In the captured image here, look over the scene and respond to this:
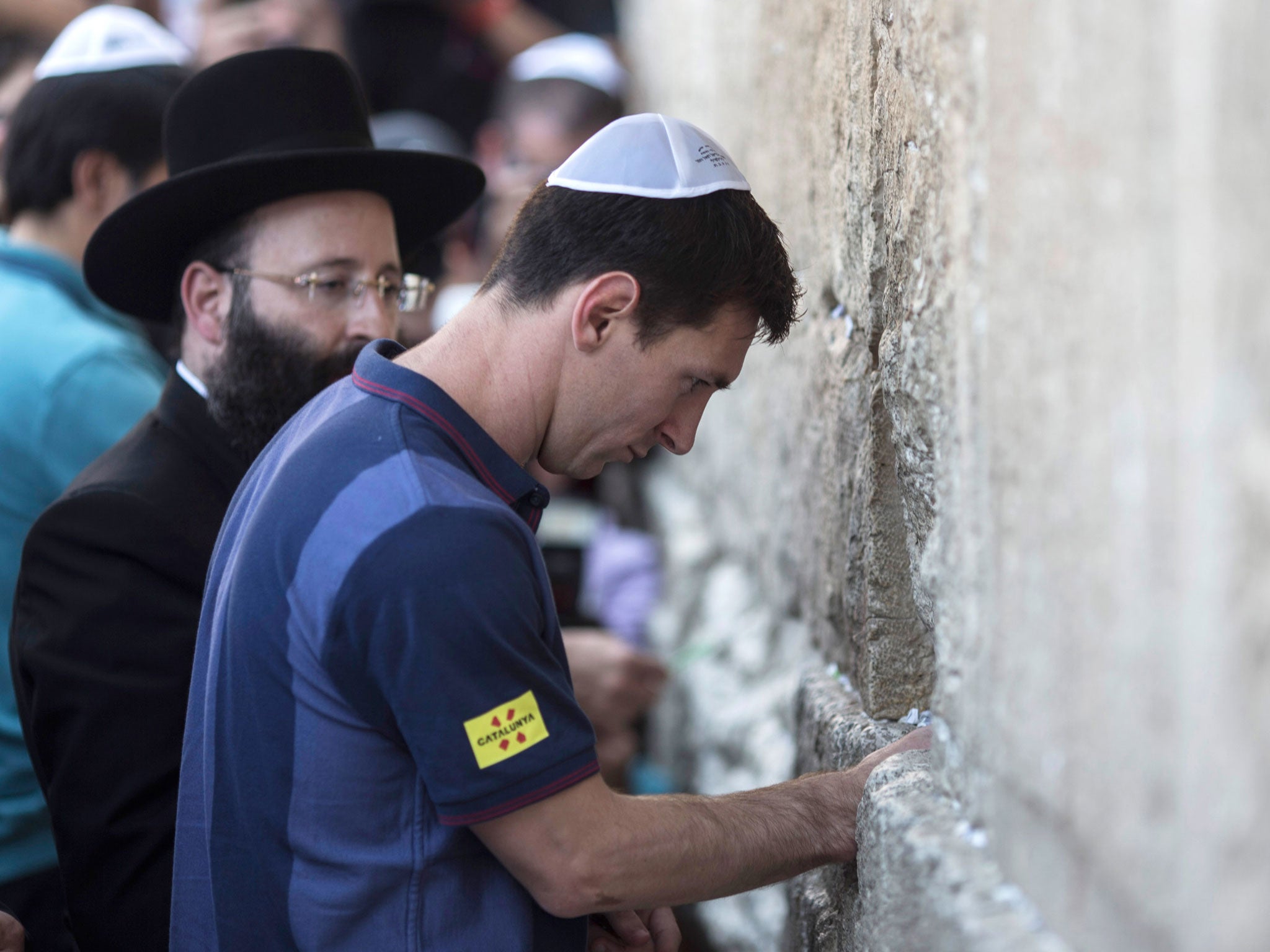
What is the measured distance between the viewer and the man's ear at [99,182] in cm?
258

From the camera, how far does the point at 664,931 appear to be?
160 cm

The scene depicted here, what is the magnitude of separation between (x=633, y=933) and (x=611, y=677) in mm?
1200

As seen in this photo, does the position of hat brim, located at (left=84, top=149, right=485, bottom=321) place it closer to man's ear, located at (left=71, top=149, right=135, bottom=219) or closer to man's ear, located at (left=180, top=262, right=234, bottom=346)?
man's ear, located at (left=180, top=262, right=234, bottom=346)

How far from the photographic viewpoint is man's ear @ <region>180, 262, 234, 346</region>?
201 cm

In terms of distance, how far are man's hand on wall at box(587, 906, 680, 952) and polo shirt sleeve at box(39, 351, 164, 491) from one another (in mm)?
1281

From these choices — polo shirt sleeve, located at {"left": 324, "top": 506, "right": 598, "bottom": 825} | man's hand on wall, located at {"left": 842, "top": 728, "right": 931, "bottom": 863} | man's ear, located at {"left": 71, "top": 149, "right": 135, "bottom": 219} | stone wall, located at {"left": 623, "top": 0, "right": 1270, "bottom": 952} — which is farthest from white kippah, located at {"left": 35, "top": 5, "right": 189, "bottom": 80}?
man's hand on wall, located at {"left": 842, "top": 728, "right": 931, "bottom": 863}

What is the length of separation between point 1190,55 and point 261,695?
102 cm

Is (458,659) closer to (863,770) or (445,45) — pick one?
(863,770)

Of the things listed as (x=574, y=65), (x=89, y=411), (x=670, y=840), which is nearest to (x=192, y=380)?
(x=89, y=411)

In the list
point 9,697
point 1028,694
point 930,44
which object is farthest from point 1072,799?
point 9,697

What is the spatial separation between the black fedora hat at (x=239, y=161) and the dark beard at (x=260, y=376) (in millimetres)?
169

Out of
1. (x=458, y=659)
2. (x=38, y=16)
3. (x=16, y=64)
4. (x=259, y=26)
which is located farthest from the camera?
(x=259, y=26)

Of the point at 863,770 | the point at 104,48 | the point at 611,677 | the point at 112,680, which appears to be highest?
the point at 104,48

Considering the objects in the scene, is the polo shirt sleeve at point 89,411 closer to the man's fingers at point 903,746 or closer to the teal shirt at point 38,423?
the teal shirt at point 38,423
